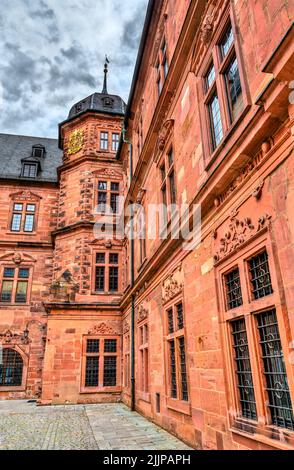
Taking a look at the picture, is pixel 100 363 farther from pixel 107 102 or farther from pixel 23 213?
pixel 107 102

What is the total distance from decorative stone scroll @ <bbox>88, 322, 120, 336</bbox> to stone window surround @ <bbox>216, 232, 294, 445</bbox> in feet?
36.2

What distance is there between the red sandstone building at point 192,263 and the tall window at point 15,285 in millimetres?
76

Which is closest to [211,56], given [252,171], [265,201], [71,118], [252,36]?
[252,36]

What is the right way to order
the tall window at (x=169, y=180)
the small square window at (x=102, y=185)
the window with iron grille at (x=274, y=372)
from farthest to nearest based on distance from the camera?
the small square window at (x=102, y=185)
the tall window at (x=169, y=180)
the window with iron grille at (x=274, y=372)

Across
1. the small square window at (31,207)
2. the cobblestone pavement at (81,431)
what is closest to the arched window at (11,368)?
the cobblestone pavement at (81,431)

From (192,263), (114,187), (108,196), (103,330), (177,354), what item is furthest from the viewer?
(114,187)

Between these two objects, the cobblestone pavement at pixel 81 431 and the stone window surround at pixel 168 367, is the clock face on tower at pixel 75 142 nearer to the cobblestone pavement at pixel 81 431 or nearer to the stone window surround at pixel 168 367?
the cobblestone pavement at pixel 81 431

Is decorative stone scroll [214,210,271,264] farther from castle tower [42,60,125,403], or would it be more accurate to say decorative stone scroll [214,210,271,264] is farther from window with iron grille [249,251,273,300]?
castle tower [42,60,125,403]

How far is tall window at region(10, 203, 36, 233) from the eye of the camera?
1973 cm

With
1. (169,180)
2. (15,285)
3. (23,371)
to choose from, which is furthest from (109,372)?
(169,180)

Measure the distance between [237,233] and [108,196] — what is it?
45.7 feet

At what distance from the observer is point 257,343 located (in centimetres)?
422

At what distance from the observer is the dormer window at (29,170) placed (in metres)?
21.2

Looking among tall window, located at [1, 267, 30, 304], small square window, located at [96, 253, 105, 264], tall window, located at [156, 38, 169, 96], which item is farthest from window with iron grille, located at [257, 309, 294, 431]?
tall window, located at [1, 267, 30, 304]
